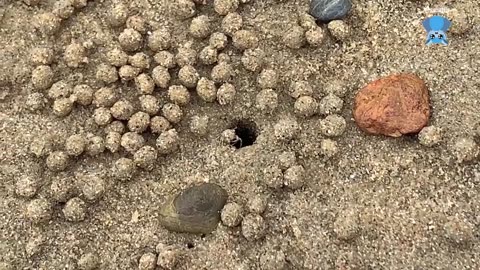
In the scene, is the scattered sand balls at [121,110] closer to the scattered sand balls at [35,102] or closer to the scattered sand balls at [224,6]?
the scattered sand balls at [35,102]

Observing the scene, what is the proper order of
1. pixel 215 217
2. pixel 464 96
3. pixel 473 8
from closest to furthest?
pixel 215 217 → pixel 464 96 → pixel 473 8

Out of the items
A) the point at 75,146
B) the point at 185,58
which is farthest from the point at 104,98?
the point at 185,58

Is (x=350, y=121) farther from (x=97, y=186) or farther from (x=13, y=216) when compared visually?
(x=13, y=216)

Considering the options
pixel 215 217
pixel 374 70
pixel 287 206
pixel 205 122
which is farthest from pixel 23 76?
pixel 374 70

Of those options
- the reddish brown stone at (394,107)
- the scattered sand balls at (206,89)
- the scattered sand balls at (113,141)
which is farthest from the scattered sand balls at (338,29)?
the scattered sand balls at (113,141)

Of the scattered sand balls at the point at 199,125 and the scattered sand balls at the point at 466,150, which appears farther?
the scattered sand balls at the point at 199,125
